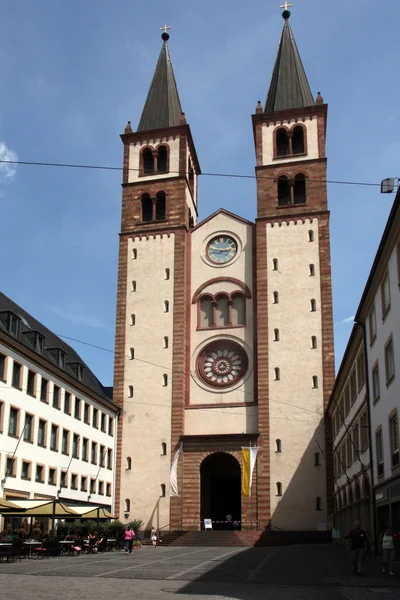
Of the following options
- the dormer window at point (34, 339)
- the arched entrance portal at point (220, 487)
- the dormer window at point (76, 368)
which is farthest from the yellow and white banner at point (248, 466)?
the dormer window at point (34, 339)

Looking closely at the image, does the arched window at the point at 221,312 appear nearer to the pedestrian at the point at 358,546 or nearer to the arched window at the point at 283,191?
the arched window at the point at 283,191

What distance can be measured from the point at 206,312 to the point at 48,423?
17021 mm

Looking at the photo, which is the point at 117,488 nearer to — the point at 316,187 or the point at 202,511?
the point at 202,511

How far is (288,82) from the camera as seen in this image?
63.3 meters

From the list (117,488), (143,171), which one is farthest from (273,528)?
(143,171)

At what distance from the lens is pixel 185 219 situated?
5959cm

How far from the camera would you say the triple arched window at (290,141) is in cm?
6029

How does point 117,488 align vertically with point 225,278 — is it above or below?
below

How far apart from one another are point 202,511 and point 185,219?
72.8 ft

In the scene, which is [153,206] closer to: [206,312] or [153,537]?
[206,312]

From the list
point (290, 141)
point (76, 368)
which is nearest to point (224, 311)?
point (76, 368)

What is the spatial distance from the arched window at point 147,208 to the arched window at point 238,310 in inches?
397

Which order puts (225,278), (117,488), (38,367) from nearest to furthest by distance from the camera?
(38,367) → (117,488) → (225,278)

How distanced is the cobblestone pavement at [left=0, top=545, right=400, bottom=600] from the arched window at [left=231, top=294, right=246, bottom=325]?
27.7 metres
